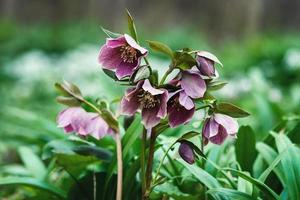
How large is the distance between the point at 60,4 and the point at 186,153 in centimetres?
1027

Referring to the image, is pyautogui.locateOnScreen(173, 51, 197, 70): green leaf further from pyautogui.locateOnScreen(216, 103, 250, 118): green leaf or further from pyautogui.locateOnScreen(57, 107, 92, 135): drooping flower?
pyautogui.locateOnScreen(57, 107, 92, 135): drooping flower

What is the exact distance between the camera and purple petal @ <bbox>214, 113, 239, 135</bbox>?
1379 millimetres

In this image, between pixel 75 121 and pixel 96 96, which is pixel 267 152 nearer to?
pixel 75 121

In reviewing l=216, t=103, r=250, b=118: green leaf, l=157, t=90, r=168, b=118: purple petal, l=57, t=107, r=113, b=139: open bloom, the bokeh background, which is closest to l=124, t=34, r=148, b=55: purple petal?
l=157, t=90, r=168, b=118: purple petal

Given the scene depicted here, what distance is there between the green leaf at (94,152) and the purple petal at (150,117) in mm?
453

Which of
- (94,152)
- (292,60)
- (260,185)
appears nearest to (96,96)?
(94,152)

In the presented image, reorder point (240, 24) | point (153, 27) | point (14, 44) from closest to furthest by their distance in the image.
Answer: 1. point (14, 44)
2. point (240, 24)
3. point (153, 27)

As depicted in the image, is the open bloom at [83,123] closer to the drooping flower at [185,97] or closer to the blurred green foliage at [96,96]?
the blurred green foliage at [96,96]

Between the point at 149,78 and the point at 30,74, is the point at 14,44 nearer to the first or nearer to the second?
the point at 30,74

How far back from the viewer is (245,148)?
192 centimetres

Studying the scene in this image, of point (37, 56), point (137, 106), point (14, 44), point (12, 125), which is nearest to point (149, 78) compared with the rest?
point (137, 106)

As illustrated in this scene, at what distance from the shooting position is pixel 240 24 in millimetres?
10055

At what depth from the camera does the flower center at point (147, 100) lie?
136 cm

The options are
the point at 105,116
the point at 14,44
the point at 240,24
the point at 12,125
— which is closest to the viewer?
the point at 105,116
